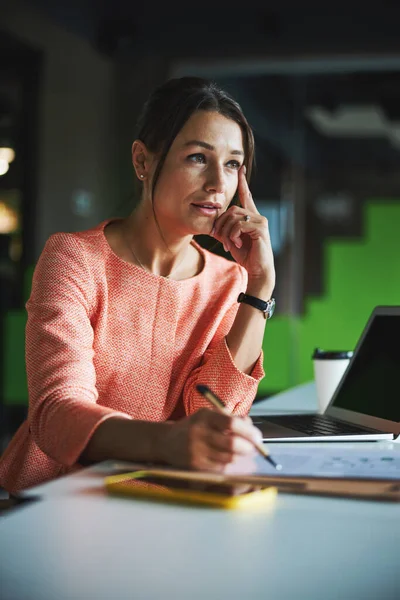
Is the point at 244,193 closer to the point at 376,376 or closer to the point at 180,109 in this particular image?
the point at 180,109

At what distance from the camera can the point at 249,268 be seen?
1.60 meters

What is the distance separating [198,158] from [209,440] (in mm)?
786

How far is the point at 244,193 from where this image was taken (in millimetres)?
1660

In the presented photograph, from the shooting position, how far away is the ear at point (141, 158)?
5.51ft

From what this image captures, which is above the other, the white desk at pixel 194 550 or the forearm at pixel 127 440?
the white desk at pixel 194 550

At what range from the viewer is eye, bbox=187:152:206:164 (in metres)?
1.59

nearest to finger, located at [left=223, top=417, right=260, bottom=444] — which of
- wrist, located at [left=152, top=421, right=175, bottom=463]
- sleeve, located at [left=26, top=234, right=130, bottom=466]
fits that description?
wrist, located at [left=152, top=421, right=175, bottom=463]

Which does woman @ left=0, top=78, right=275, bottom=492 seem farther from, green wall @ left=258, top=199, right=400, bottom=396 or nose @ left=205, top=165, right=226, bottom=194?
green wall @ left=258, top=199, right=400, bottom=396

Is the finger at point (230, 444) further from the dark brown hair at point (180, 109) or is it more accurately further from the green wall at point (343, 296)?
the green wall at point (343, 296)

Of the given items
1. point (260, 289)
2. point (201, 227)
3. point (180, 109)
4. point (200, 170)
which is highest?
point (180, 109)

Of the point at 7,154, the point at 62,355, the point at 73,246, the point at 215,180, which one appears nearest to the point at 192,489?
the point at 62,355

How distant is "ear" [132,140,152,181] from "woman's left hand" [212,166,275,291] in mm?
188

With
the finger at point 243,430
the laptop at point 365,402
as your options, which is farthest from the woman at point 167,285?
the finger at point 243,430

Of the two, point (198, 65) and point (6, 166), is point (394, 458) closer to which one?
point (6, 166)
